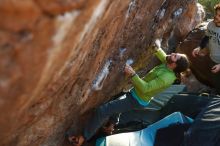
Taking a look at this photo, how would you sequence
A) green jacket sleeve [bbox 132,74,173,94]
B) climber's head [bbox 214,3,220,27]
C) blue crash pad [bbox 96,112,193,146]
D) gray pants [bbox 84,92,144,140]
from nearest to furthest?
green jacket sleeve [bbox 132,74,173,94], gray pants [bbox 84,92,144,140], blue crash pad [bbox 96,112,193,146], climber's head [bbox 214,3,220,27]

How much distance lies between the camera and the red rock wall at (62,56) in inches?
117

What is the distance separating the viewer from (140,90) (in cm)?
552

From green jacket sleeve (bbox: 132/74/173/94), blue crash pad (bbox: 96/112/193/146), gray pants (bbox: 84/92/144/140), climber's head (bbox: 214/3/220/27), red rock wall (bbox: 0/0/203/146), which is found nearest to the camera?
red rock wall (bbox: 0/0/203/146)

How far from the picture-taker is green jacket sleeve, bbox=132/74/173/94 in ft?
17.7

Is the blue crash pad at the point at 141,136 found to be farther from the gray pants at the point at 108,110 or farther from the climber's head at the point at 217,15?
the climber's head at the point at 217,15

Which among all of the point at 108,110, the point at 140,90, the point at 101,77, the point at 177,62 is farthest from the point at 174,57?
the point at 108,110

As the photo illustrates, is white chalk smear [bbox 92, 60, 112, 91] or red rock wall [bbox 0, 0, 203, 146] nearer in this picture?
red rock wall [bbox 0, 0, 203, 146]

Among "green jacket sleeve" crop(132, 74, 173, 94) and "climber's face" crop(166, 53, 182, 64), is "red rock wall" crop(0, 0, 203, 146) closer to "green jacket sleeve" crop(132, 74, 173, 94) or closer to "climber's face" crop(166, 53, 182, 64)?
"green jacket sleeve" crop(132, 74, 173, 94)

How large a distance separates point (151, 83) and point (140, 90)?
18cm

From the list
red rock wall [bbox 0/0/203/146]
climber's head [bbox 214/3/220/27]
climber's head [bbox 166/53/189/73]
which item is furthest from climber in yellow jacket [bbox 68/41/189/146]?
climber's head [bbox 214/3/220/27]

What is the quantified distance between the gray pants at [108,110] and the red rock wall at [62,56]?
17 centimetres

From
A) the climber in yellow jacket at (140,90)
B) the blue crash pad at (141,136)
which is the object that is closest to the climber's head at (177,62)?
the climber in yellow jacket at (140,90)

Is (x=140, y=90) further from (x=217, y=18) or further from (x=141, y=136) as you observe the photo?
(x=217, y=18)

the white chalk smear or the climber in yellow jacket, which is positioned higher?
the white chalk smear
